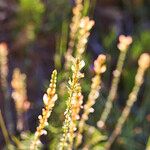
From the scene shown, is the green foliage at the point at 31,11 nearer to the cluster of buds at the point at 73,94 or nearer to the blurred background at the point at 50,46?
the blurred background at the point at 50,46

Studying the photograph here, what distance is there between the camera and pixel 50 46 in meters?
2.64

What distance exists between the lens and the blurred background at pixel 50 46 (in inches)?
92.0

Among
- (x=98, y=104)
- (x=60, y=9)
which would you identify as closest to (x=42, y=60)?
(x=60, y=9)

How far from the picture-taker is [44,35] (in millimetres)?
2672

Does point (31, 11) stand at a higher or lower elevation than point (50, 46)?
higher

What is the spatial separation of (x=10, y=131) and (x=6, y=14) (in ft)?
2.62

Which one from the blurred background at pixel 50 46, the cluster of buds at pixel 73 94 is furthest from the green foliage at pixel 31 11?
the cluster of buds at pixel 73 94

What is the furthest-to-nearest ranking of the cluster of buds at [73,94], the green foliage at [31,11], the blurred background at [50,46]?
1. the green foliage at [31,11]
2. the blurred background at [50,46]
3. the cluster of buds at [73,94]

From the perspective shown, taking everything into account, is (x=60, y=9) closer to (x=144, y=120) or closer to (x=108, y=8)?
(x=108, y=8)

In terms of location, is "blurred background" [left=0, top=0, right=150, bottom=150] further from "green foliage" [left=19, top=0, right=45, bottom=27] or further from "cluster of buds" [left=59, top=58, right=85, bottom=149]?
"cluster of buds" [left=59, top=58, right=85, bottom=149]

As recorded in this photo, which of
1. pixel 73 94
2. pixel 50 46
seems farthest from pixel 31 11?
pixel 73 94

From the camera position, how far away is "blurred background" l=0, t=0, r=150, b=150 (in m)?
2.34

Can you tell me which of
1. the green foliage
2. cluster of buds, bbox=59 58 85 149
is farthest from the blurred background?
cluster of buds, bbox=59 58 85 149

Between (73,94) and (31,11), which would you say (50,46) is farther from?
(73,94)
